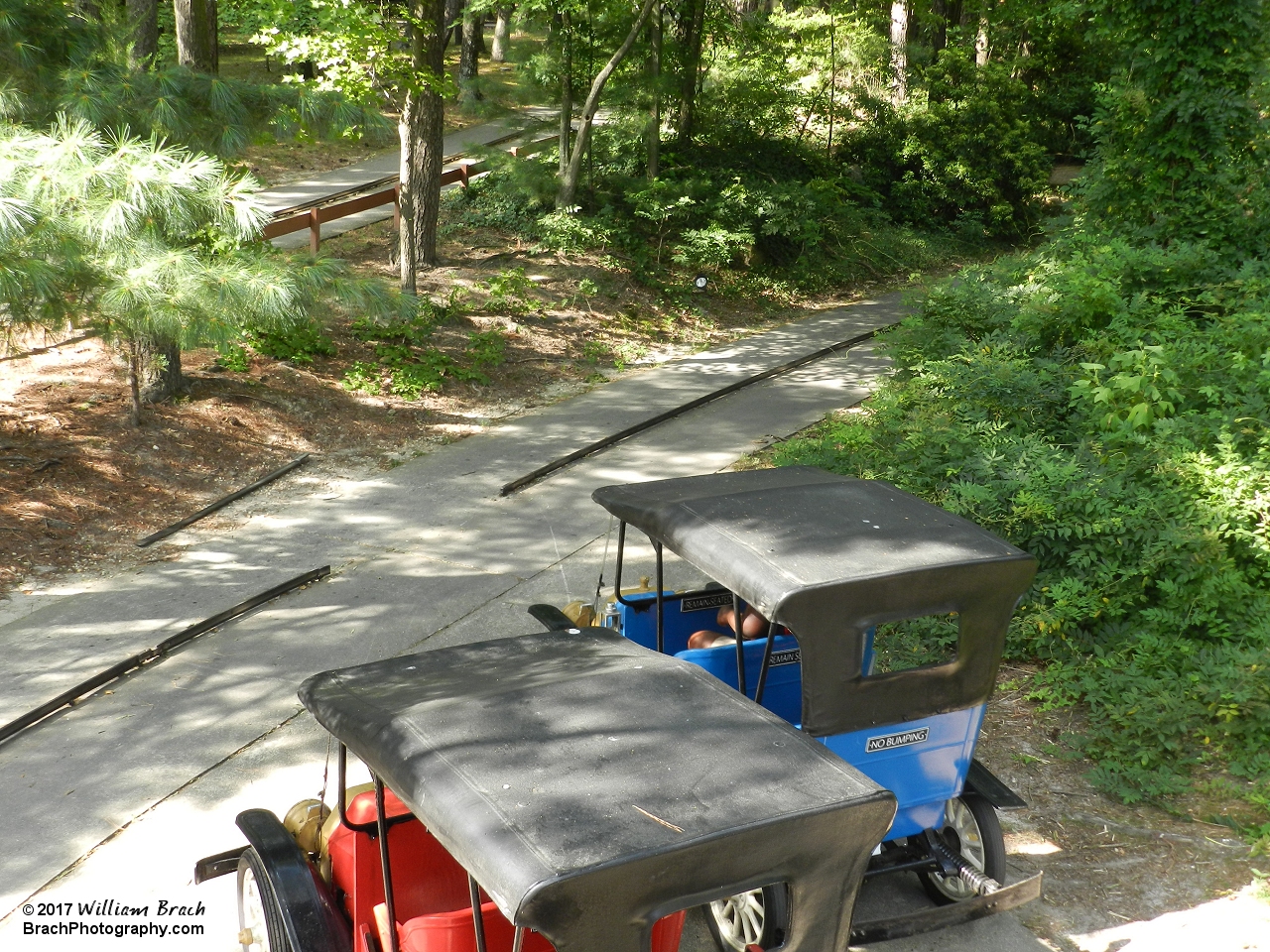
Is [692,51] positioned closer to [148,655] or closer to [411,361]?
[411,361]

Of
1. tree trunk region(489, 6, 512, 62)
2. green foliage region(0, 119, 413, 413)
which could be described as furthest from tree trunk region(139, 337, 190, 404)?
tree trunk region(489, 6, 512, 62)

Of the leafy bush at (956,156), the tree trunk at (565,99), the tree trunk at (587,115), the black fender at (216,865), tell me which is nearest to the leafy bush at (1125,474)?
the black fender at (216,865)

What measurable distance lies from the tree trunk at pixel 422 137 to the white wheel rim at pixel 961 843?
1045cm

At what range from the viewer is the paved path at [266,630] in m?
5.42

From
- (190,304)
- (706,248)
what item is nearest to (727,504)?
(190,304)

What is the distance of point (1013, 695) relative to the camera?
6941mm

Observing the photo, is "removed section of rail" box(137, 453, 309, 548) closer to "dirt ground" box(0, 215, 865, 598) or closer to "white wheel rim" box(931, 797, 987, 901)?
"dirt ground" box(0, 215, 865, 598)

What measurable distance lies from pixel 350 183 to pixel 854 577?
1998 centimetres

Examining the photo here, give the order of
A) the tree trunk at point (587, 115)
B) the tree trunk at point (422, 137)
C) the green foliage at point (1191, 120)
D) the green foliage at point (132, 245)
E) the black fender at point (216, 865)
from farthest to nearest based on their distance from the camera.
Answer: the tree trunk at point (587, 115)
the tree trunk at point (422, 137)
the green foliage at point (1191, 120)
the green foliage at point (132, 245)
the black fender at point (216, 865)

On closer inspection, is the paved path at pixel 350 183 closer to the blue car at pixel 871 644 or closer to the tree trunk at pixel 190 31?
the tree trunk at pixel 190 31

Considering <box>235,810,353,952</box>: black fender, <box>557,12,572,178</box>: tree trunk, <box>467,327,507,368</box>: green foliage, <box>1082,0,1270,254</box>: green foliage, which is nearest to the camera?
<box>235,810,353,952</box>: black fender

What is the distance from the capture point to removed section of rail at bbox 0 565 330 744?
257 inches

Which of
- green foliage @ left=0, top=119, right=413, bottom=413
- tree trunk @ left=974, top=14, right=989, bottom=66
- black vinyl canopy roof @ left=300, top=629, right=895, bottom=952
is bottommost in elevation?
black vinyl canopy roof @ left=300, top=629, right=895, bottom=952

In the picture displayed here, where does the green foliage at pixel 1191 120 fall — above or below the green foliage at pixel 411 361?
above
